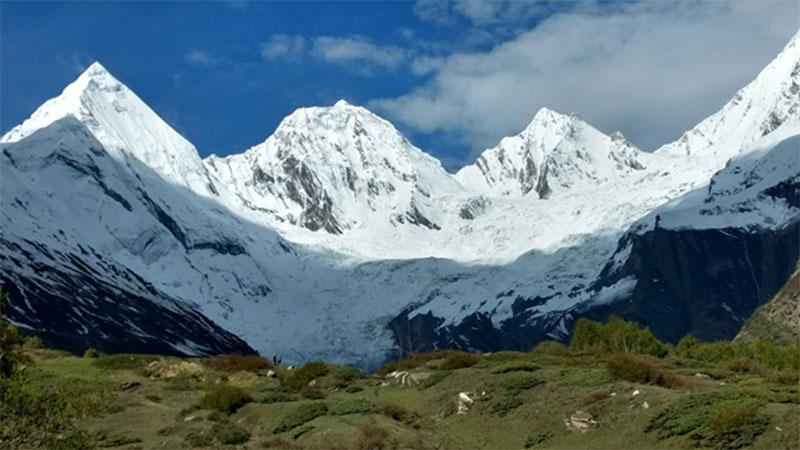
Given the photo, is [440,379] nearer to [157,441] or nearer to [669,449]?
[157,441]

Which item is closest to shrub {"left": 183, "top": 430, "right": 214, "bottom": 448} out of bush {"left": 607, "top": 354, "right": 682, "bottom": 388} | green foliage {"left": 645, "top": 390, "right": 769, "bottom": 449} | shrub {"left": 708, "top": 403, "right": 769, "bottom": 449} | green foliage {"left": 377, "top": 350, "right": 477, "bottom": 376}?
green foliage {"left": 645, "top": 390, "right": 769, "bottom": 449}

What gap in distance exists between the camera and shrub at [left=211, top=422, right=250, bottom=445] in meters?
48.5

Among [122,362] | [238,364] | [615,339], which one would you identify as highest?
[122,362]

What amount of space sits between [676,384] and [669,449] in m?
12.1

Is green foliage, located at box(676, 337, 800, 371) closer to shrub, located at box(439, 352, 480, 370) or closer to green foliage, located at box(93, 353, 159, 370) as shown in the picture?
shrub, located at box(439, 352, 480, 370)

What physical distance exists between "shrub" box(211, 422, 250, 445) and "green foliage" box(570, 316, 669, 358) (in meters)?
47.2

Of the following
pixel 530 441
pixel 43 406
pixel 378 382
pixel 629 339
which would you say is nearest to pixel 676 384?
pixel 530 441

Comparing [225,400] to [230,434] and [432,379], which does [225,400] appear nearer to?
[230,434]

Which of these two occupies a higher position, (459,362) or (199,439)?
(459,362)

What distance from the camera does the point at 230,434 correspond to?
4878 centimetres

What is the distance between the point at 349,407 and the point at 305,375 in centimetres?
1777

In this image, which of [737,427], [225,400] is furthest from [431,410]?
[737,427]

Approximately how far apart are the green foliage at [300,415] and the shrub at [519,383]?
800 cm

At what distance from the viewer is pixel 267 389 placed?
66250 millimetres
